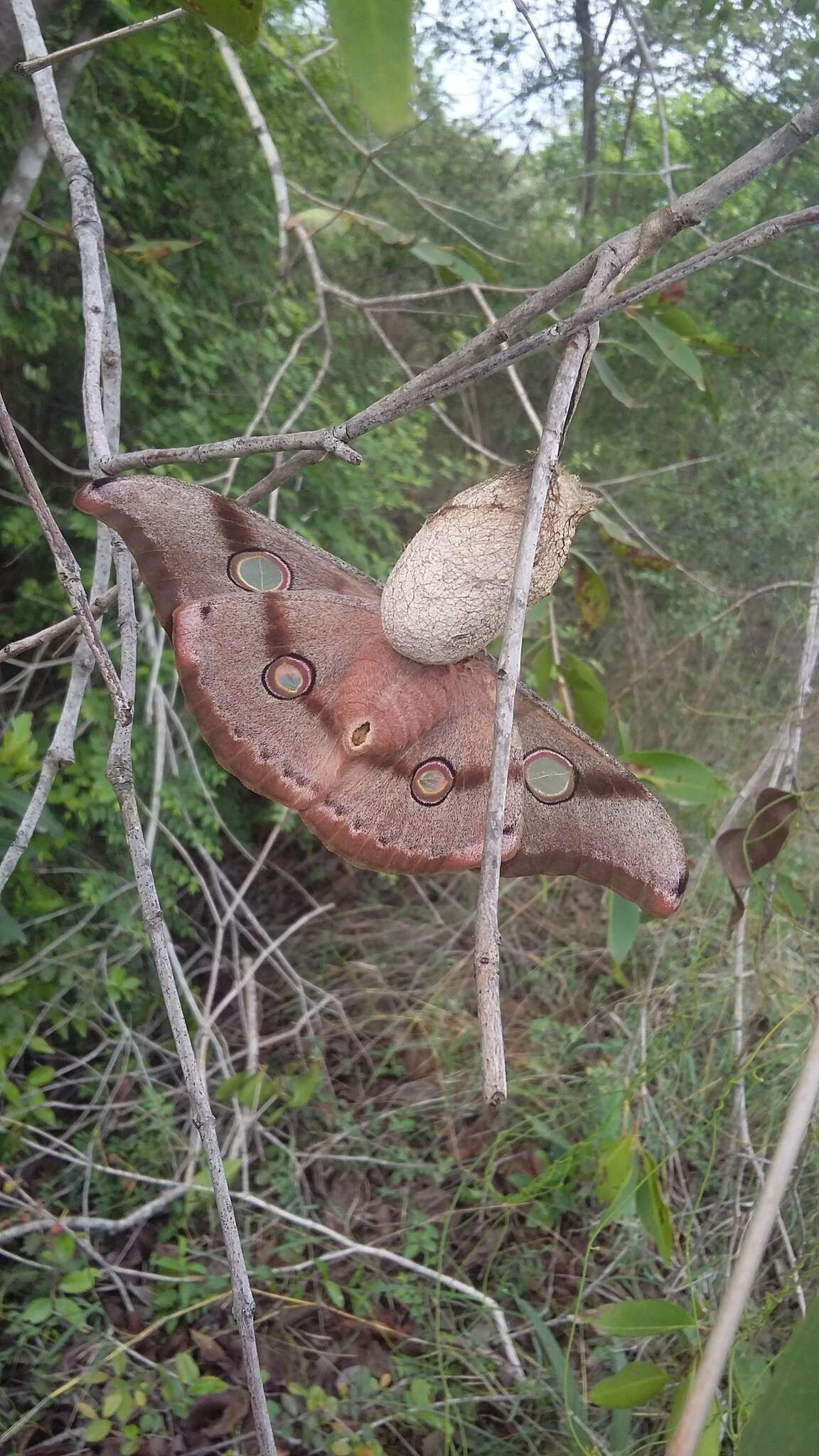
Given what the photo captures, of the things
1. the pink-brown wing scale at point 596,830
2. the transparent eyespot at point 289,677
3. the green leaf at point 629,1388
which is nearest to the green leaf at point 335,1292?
the green leaf at point 629,1388

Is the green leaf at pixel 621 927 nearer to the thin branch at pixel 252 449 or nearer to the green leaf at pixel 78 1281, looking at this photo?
the thin branch at pixel 252 449

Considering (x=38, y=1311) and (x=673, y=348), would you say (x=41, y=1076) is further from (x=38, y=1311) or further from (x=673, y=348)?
(x=673, y=348)

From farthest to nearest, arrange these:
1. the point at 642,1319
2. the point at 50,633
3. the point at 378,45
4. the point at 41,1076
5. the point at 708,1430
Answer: the point at 41,1076, the point at 642,1319, the point at 708,1430, the point at 50,633, the point at 378,45

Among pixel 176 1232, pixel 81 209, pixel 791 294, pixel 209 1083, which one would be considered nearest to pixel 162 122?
pixel 81 209

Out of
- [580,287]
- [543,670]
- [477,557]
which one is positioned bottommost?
[543,670]

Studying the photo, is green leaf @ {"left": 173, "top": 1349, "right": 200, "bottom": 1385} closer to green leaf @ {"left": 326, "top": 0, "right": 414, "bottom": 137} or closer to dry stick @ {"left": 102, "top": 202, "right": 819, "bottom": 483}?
dry stick @ {"left": 102, "top": 202, "right": 819, "bottom": 483}

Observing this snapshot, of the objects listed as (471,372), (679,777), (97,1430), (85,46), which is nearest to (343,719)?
(471,372)

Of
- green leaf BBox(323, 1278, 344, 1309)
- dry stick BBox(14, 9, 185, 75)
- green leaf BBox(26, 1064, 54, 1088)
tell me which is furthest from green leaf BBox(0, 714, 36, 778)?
green leaf BBox(323, 1278, 344, 1309)

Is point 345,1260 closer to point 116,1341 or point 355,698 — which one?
point 116,1341
